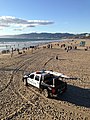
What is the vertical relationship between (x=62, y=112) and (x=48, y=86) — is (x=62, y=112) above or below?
below

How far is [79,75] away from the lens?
73.8ft

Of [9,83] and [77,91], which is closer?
[77,91]

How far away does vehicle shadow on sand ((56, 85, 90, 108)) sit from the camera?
14192 mm

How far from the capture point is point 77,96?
50.7ft

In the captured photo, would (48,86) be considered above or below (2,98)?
above

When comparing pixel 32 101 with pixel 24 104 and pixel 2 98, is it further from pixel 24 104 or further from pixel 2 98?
pixel 2 98

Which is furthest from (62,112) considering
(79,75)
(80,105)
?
(79,75)

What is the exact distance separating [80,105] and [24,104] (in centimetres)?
386

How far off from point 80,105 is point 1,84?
8635 millimetres

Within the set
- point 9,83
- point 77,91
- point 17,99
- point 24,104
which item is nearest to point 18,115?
point 24,104

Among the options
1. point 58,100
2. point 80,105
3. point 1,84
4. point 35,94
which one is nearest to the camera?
point 80,105

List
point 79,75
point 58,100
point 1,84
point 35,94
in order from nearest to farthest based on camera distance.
Result: point 58,100 → point 35,94 → point 1,84 → point 79,75

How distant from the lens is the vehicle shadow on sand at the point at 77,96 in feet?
46.6

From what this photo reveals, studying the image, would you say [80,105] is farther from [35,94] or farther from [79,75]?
[79,75]
